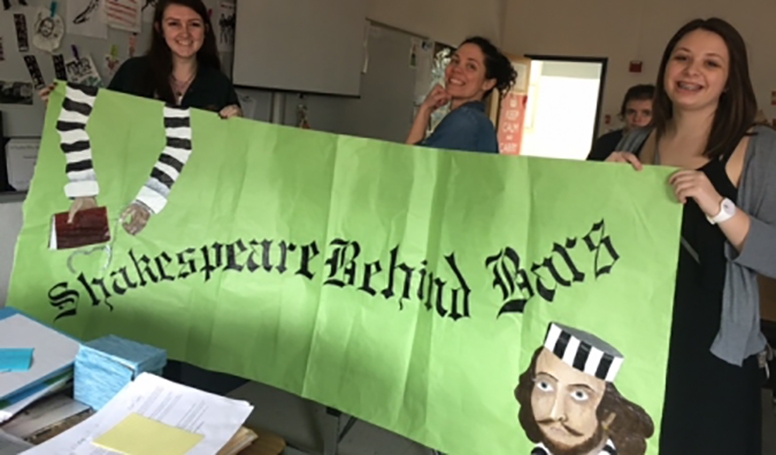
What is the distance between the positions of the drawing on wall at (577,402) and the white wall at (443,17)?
3176 millimetres

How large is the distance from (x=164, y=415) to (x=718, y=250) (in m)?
Answer: 0.98

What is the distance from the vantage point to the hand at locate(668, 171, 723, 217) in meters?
1.10

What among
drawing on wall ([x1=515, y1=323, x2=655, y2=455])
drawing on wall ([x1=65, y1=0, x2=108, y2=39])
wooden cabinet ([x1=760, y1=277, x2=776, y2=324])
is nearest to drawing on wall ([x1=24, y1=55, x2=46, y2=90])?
drawing on wall ([x1=65, y1=0, x2=108, y2=39])

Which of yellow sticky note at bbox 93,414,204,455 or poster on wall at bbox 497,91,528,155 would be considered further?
poster on wall at bbox 497,91,528,155

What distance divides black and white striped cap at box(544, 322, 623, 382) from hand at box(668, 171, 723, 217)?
0.29m

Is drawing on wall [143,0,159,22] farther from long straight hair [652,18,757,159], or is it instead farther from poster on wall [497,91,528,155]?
poster on wall [497,91,528,155]

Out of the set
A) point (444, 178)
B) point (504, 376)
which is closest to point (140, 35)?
point (444, 178)

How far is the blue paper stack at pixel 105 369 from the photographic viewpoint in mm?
943

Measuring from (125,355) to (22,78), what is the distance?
130 cm

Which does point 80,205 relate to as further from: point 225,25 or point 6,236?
point 225,25

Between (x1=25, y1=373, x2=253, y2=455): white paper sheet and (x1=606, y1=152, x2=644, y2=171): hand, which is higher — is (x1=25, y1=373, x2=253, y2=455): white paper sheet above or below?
below

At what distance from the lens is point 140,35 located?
7.33ft

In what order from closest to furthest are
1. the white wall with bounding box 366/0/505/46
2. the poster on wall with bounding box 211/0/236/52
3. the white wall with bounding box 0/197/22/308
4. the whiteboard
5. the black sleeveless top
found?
the black sleeveless top → the white wall with bounding box 0/197/22/308 → the poster on wall with bounding box 211/0/236/52 → the whiteboard → the white wall with bounding box 366/0/505/46

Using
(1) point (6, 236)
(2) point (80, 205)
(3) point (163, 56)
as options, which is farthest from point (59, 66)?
(2) point (80, 205)
